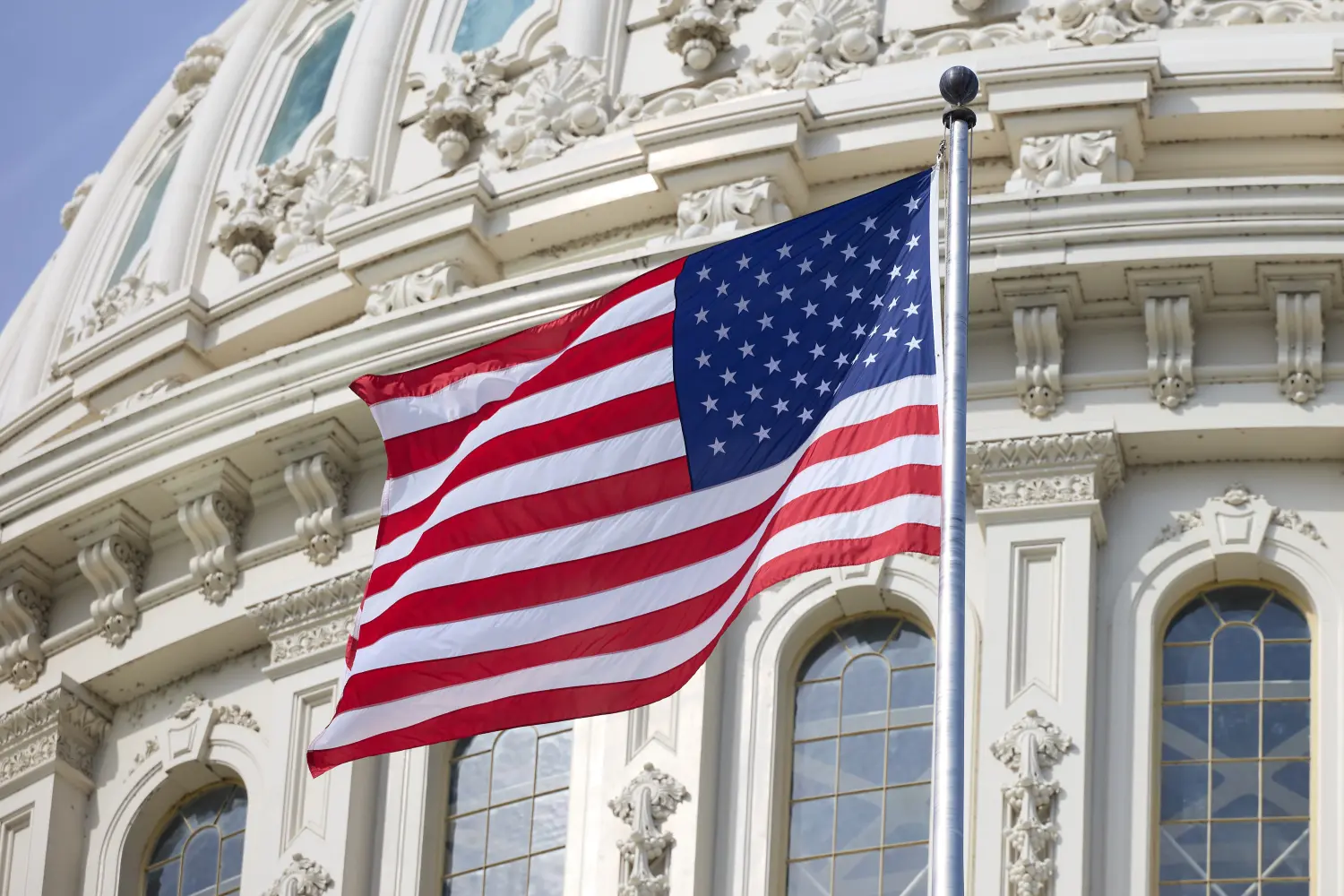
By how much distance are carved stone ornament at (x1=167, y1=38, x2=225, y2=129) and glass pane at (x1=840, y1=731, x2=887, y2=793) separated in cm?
1504

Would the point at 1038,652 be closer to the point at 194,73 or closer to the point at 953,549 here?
the point at 953,549

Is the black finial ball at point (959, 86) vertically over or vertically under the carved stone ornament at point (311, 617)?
under

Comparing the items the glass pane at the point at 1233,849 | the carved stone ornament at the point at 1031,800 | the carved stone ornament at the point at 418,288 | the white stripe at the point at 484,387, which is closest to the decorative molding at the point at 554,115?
the carved stone ornament at the point at 418,288

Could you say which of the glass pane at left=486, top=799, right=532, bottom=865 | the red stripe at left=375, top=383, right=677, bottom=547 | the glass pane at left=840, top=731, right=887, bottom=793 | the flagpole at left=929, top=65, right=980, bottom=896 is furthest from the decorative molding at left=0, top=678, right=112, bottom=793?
the flagpole at left=929, top=65, right=980, bottom=896

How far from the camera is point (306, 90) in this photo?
4356 centimetres

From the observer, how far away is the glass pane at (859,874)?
32969 mm

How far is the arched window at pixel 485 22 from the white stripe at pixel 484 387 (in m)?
12.8

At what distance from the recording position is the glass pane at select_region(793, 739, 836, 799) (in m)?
33.8

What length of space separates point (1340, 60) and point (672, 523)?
10.7m

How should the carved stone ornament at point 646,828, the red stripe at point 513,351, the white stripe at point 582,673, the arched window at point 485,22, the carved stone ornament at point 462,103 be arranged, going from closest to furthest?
the white stripe at point 582,673
the red stripe at point 513,351
the carved stone ornament at point 646,828
the carved stone ornament at point 462,103
the arched window at point 485,22

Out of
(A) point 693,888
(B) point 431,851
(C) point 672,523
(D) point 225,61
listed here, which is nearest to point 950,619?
(C) point 672,523

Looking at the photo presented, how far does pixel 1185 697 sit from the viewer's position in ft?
109

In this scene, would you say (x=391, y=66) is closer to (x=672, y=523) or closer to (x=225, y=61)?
(x=225, y=61)

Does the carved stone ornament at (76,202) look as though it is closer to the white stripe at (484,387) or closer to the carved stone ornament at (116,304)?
the carved stone ornament at (116,304)
